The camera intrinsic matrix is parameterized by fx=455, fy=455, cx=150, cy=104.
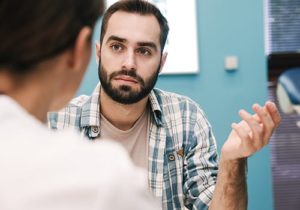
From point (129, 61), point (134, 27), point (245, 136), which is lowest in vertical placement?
point (245, 136)

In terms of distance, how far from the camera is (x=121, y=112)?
1.63 m

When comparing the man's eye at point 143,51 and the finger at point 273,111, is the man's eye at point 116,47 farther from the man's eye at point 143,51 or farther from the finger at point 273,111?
the finger at point 273,111

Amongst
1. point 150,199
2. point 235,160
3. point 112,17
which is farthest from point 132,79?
point 150,199

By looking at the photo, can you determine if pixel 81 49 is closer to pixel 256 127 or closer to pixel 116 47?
pixel 256 127

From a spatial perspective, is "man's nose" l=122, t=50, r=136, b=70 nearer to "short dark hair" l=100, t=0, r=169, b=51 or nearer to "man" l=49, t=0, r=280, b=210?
"man" l=49, t=0, r=280, b=210

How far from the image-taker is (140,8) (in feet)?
5.69

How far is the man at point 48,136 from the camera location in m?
0.48

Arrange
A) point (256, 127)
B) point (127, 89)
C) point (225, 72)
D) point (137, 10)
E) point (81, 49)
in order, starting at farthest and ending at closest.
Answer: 1. point (225, 72)
2. point (137, 10)
3. point (127, 89)
4. point (256, 127)
5. point (81, 49)

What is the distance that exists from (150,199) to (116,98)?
1074 mm

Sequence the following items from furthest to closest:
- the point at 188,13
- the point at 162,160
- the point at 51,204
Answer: the point at 188,13 < the point at 162,160 < the point at 51,204

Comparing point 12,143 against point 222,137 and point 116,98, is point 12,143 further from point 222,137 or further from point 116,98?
point 222,137

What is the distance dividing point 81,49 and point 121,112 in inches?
41.1

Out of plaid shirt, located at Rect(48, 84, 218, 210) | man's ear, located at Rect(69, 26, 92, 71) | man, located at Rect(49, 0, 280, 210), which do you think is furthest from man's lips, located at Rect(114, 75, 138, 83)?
man's ear, located at Rect(69, 26, 92, 71)

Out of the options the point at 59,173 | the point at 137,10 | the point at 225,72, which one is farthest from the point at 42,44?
the point at 225,72
